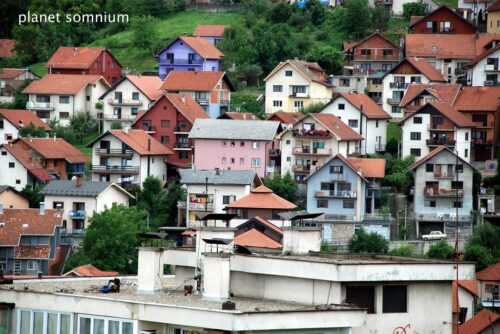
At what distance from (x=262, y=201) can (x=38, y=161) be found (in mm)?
12691

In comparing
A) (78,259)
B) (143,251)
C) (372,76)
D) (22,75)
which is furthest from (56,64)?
(143,251)

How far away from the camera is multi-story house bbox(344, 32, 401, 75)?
87.0m

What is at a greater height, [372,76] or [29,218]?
[372,76]

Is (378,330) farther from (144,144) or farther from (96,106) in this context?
(96,106)

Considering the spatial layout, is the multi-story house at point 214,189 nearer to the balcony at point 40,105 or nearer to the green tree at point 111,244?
the green tree at point 111,244

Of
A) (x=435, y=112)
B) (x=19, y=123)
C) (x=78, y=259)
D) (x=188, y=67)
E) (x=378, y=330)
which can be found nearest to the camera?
(x=378, y=330)

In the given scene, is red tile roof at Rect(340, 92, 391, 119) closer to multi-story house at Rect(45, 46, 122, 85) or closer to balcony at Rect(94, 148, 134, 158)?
balcony at Rect(94, 148, 134, 158)

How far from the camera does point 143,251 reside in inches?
1041

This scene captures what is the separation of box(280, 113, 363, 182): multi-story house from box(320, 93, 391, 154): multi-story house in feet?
5.75

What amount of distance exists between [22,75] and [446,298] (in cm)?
6606

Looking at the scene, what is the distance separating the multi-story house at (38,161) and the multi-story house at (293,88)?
32.4 ft

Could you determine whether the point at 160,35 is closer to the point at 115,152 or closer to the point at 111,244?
the point at 115,152

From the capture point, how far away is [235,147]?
7581 centimetres

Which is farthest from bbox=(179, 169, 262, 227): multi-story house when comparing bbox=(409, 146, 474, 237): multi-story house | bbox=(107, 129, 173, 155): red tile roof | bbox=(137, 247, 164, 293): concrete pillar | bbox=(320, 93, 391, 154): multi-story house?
bbox=(137, 247, 164, 293): concrete pillar
